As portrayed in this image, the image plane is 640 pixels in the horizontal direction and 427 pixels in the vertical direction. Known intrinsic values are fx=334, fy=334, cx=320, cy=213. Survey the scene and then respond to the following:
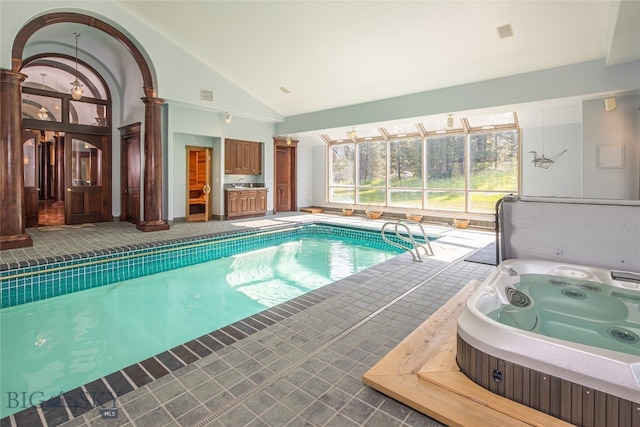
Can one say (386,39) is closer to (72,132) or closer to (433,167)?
(433,167)

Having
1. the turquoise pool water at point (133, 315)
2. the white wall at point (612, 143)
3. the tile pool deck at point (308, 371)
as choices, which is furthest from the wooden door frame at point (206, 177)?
the white wall at point (612, 143)

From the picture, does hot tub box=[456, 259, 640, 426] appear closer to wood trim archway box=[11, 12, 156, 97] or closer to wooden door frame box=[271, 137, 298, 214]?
wood trim archway box=[11, 12, 156, 97]

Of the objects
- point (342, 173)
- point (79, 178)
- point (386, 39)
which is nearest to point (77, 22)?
point (79, 178)

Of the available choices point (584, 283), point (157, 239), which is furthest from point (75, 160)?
point (584, 283)

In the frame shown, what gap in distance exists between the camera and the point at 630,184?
519cm

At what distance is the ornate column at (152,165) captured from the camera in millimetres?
6539

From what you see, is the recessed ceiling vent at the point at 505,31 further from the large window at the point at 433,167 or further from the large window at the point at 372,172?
the large window at the point at 372,172

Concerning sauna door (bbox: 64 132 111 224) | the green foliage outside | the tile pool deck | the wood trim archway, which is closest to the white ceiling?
the wood trim archway

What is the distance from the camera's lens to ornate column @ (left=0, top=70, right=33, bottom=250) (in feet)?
15.5

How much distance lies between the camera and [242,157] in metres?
8.96

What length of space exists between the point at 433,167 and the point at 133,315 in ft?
24.9

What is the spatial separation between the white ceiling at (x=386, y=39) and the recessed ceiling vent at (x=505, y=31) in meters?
0.06

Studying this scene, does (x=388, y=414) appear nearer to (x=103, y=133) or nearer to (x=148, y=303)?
(x=148, y=303)

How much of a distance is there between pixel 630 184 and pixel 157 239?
766 centimetres
